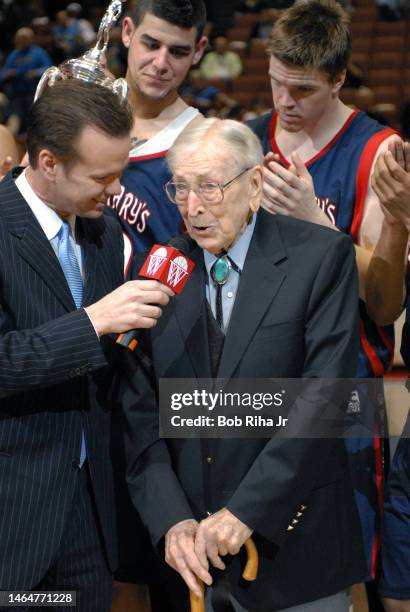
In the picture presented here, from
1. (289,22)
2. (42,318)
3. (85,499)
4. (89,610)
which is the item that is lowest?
(89,610)

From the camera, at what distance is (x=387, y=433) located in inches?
113

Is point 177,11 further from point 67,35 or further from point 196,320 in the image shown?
point 67,35

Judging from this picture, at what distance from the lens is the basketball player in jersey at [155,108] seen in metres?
2.98

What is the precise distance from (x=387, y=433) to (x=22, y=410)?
1.19 m

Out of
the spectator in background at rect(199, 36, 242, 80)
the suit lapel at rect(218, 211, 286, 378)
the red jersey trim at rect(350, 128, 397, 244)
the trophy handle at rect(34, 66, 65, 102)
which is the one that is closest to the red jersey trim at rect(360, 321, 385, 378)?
the red jersey trim at rect(350, 128, 397, 244)

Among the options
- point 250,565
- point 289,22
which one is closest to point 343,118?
point 289,22

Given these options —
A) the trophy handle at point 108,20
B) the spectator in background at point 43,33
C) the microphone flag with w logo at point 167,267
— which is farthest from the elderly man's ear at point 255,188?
the spectator in background at point 43,33

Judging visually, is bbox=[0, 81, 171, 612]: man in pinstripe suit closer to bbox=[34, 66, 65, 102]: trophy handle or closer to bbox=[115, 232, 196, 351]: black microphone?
bbox=[115, 232, 196, 351]: black microphone

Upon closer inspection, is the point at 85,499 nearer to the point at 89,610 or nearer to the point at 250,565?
the point at 89,610

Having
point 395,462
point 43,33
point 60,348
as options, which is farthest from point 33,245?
point 43,33

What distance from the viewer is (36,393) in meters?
2.19

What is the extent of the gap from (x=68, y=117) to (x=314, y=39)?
937mm

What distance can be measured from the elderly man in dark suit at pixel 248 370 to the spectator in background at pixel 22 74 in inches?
335

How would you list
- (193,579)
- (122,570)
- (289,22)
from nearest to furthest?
(193,579)
(122,570)
(289,22)
